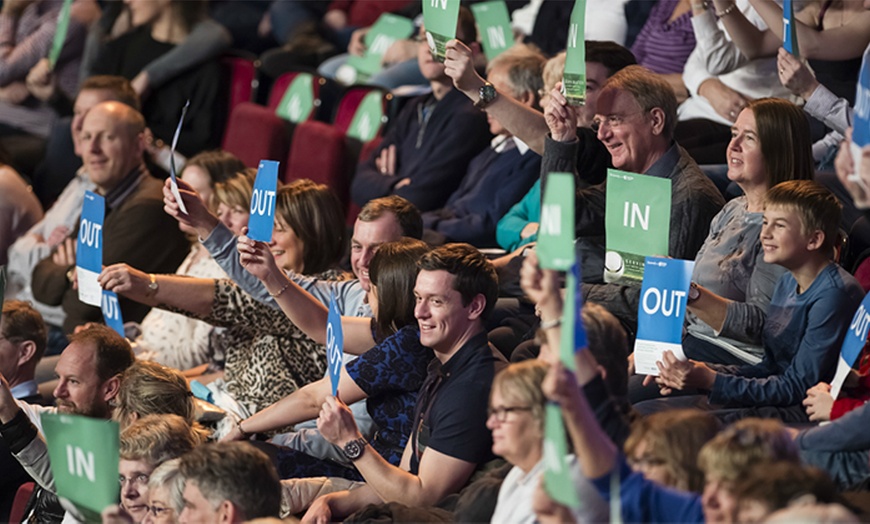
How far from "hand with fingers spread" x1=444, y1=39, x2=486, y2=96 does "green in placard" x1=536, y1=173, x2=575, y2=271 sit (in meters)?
1.37

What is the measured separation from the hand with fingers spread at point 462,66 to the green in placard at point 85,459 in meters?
1.58

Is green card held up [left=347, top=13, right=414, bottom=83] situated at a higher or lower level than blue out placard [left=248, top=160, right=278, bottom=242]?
higher

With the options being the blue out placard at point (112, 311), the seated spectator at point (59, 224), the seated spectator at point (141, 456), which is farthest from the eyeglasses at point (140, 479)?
the seated spectator at point (59, 224)

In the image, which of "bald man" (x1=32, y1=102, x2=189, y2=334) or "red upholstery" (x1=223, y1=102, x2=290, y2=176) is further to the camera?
"red upholstery" (x1=223, y1=102, x2=290, y2=176)

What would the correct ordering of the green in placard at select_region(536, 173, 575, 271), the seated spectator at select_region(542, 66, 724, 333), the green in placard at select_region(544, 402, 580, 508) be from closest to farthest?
the green in placard at select_region(544, 402, 580, 508) < the green in placard at select_region(536, 173, 575, 271) < the seated spectator at select_region(542, 66, 724, 333)

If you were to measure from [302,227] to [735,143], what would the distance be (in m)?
1.46

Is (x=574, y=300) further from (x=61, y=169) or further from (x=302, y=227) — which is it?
(x=61, y=169)

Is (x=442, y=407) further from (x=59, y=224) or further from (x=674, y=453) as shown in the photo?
(x=59, y=224)

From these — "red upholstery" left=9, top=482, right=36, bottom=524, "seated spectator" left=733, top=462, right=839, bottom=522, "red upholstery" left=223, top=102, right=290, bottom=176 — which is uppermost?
"red upholstery" left=223, top=102, right=290, bottom=176

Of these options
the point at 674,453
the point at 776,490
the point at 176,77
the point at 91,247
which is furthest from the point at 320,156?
the point at 776,490

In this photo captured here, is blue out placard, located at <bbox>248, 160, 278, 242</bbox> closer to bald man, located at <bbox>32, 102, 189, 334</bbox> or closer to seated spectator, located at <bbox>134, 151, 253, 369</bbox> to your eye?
A: seated spectator, located at <bbox>134, 151, 253, 369</bbox>

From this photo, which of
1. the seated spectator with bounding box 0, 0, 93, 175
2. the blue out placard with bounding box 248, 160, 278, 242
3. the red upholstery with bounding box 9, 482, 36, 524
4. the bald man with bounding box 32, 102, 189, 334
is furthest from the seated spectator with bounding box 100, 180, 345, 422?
the seated spectator with bounding box 0, 0, 93, 175

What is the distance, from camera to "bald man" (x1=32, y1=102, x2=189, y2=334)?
17.6 ft

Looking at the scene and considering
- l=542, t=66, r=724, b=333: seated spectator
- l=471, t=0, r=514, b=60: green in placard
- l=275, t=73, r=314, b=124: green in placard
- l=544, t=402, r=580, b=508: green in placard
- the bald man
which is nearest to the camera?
l=544, t=402, r=580, b=508: green in placard
